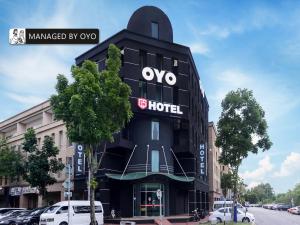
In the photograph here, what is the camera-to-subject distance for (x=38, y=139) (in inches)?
2586

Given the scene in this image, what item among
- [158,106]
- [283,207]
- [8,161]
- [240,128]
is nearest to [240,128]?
[240,128]

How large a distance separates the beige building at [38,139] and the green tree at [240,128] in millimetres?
19262

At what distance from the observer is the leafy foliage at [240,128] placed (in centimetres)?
4681

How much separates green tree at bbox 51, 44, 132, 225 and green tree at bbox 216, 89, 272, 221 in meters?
14.6

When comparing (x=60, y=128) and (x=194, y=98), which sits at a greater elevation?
(x=194, y=98)

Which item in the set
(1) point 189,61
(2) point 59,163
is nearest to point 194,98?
(1) point 189,61

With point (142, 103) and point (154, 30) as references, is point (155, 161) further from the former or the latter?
point (154, 30)

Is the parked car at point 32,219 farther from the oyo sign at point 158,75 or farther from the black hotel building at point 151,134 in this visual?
the oyo sign at point 158,75

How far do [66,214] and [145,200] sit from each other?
12.0 metres

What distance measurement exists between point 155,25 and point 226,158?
57.8ft

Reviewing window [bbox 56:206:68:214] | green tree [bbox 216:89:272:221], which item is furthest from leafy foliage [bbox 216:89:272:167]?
window [bbox 56:206:68:214]

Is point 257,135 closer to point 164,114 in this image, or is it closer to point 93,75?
point 164,114

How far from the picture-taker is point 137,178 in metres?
46.5

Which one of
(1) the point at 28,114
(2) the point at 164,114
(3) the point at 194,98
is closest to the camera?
(2) the point at 164,114
